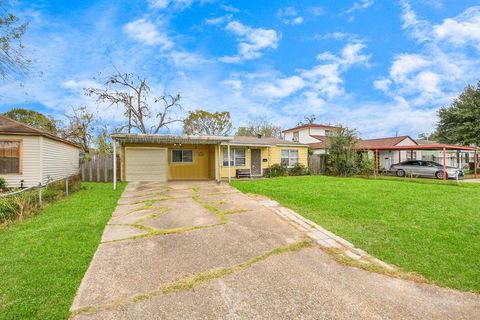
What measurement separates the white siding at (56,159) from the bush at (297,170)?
13835mm

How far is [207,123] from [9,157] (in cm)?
2328

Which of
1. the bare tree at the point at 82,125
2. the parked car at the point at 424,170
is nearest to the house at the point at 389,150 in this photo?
the parked car at the point at 424,170

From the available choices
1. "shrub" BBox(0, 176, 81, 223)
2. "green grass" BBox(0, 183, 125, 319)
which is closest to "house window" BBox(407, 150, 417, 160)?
"green grass" BBox(0, 183, 125, 319)

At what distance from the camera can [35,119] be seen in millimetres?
28109

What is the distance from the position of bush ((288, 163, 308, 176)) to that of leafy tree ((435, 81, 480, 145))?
15326 mm

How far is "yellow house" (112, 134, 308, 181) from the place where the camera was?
1434 cm

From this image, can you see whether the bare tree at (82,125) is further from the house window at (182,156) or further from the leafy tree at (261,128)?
the leafy tree at (261,128)

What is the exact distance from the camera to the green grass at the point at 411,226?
355 cm

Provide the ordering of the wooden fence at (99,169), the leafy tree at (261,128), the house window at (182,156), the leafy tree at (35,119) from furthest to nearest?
1. the leafy tree at (261,128)
2. the leafy tree at (35,119)
3. the house window at (182,156)
4. the wooden fence at (99,169)

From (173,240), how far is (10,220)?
4718 millimetres

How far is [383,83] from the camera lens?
18.0 meters

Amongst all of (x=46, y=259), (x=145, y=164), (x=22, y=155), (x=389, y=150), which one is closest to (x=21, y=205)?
(x=46, y=259)

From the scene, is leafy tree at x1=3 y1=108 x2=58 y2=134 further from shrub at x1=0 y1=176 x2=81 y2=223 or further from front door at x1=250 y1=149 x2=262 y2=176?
shrub at x1=0 y1=176 x2=81 y2=223

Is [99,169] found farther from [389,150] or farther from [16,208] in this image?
[389,150]
